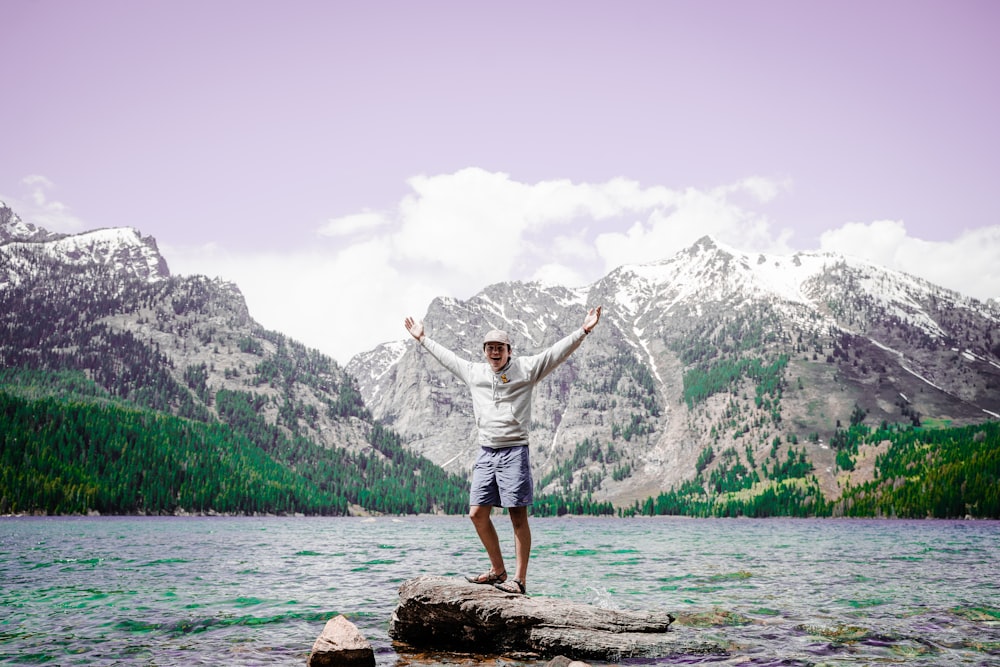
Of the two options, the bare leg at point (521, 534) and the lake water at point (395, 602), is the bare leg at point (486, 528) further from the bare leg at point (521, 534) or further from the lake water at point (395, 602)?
the lake water at point (395, 602)

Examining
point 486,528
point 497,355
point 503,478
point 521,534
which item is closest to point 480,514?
point 486,528

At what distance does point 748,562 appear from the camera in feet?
122

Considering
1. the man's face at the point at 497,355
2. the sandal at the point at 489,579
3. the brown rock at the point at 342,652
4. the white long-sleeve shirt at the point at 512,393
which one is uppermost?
the man's face at the point at 497,355

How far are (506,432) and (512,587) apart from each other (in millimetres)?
3079

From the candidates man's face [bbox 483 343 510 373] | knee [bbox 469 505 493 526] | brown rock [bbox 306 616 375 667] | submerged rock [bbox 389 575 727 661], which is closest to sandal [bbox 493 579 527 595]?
submerged rock [bbox 389 575 727 661]

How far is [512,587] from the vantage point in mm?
13281

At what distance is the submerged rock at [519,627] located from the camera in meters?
12.3

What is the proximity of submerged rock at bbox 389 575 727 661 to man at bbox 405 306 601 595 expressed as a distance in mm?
526

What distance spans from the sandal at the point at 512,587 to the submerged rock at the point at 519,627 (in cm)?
13

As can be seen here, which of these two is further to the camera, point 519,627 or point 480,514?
point 480,514

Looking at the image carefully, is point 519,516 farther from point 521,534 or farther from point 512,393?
point 512,393

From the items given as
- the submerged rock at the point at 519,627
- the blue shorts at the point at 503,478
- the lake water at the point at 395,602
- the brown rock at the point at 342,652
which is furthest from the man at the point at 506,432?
the brown rock at the point at 342,652

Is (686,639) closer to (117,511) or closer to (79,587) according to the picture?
(79,587)

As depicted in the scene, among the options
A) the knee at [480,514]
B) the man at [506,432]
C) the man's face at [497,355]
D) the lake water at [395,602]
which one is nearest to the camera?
the man at [506,432]
